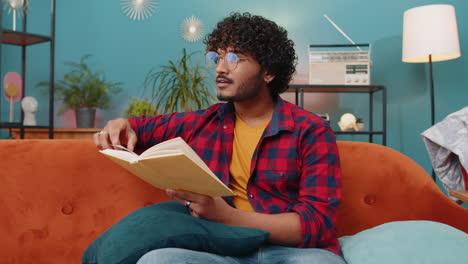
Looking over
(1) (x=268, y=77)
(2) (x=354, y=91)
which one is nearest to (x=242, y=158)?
(1) (x=268, y=77)

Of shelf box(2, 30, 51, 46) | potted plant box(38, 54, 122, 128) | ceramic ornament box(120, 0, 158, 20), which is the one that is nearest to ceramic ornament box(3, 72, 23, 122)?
shelf box(2, 30, 51, 46)

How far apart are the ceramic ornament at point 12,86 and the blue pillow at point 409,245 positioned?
269cm

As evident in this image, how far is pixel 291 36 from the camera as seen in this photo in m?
Answer: 3.98

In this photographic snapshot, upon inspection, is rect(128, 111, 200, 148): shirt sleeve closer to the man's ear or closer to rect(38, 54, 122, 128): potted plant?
the man's ear

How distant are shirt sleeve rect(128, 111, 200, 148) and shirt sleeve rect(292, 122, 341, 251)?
399mm

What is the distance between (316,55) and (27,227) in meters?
2.74

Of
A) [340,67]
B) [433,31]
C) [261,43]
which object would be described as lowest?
[261,43]

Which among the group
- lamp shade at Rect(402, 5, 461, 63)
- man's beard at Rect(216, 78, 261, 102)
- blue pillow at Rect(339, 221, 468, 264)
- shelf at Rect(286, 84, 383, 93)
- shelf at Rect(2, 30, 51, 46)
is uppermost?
lamp shade at Rect(402, 5, 461, 63)

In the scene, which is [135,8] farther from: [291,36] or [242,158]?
[242,158]

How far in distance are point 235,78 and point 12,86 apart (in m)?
2.30

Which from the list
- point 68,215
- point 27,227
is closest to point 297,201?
point 68,215

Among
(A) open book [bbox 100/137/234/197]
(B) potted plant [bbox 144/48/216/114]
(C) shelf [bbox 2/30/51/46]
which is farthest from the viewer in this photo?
(B) potted plant [bbox 144/48/216/114]

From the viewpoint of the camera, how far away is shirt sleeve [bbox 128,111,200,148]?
4.71 ft

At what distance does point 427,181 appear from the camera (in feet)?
4.53
